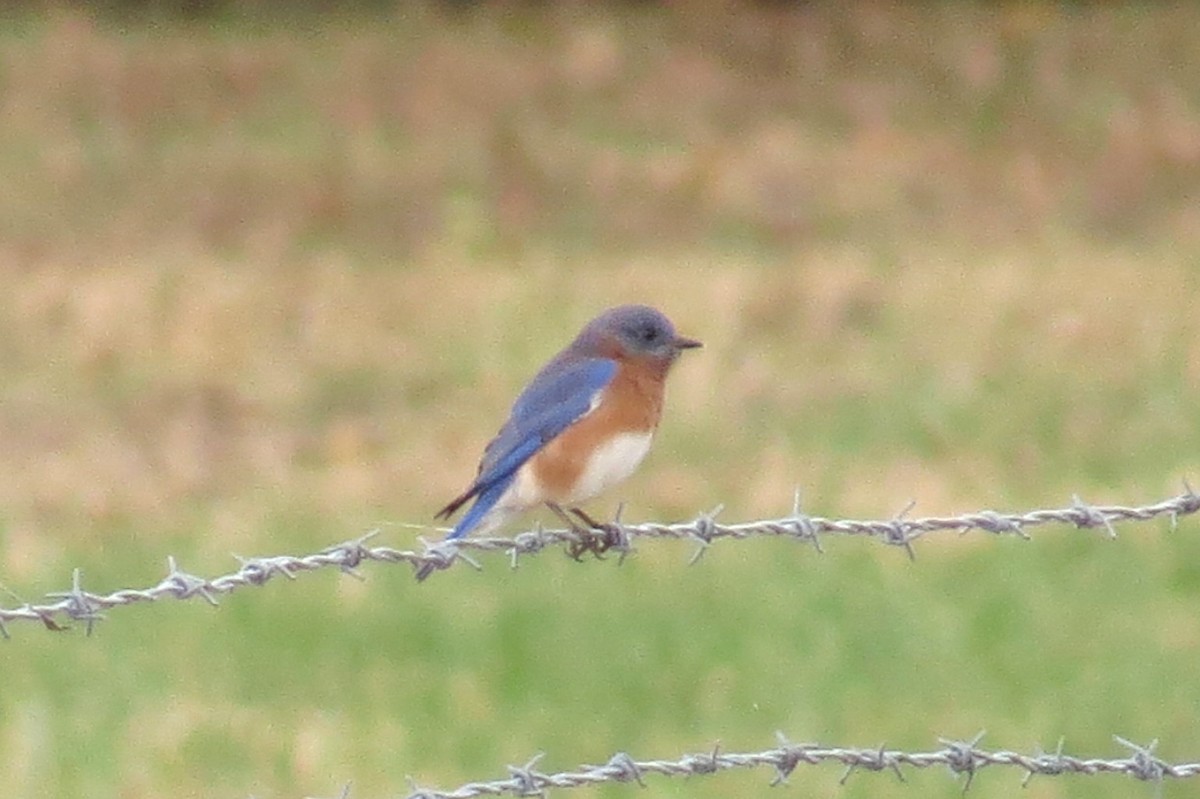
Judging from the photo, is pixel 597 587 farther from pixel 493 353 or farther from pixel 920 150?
pixel 920 150

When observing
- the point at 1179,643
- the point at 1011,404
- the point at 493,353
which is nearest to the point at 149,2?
the point at 493,353

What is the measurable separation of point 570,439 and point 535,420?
110 millimetres

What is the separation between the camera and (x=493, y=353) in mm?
14969

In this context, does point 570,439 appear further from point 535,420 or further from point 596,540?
point 596,540

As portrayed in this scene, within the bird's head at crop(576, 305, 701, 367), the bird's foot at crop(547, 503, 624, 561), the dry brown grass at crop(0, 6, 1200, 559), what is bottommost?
the bird's foot at crop(547, 503, 624, 561)

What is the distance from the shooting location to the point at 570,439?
589cm

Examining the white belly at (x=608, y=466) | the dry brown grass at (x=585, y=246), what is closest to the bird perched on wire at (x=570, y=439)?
the white belly at (x=608, y=466)

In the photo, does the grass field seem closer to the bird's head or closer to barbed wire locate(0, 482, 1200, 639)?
the bird's head

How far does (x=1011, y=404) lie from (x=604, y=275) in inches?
180

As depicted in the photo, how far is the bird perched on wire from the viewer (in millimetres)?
5879

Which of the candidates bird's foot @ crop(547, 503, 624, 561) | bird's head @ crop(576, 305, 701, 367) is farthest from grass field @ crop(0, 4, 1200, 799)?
bird's foot @ crop(547, 503, 624, 561)

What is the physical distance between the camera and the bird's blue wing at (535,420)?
5879 millimetres

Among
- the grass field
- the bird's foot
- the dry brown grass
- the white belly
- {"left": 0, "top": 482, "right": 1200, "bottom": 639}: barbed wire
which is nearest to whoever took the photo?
{"left": 0, "top": 482, "right": 1200, "bottom": 639}: barbed wire

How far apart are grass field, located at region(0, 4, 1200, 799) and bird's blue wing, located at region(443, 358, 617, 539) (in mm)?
2017
